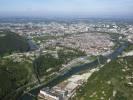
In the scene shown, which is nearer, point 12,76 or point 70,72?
point 12,76

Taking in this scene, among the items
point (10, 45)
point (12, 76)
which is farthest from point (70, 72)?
point (10, 45)

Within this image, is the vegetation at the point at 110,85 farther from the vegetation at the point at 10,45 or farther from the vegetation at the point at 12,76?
the vegetation at the point at 10,45

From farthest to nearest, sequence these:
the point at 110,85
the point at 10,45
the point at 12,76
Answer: the point at 10,45 < the point at 12,76 < the point at 110,85

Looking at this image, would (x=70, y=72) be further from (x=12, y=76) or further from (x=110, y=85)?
(x=110, y=85)

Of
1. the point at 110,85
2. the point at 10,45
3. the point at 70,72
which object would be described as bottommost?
the point at 70,72

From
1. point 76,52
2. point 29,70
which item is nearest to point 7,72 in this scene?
point 29,70

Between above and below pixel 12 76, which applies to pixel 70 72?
below

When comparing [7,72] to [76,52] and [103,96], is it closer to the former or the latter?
[103,96]
